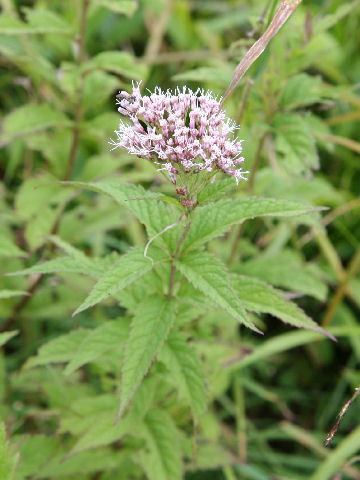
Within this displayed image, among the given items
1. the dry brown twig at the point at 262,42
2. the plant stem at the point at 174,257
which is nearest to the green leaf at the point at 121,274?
the plant stem at the point at 174,257

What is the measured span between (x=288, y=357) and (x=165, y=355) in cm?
193

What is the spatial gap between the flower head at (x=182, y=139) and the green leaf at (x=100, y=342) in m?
0.63

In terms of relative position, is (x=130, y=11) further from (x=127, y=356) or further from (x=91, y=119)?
(x=127, y=356)

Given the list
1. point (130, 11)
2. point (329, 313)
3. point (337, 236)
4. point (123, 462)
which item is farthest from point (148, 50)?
point (123, 462)

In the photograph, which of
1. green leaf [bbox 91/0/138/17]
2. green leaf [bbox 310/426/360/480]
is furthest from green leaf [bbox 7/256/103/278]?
green leaf [bbox 310/426/360/480]

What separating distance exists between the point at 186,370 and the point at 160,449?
0.46 m

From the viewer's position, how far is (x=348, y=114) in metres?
4.02

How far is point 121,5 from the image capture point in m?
2.71

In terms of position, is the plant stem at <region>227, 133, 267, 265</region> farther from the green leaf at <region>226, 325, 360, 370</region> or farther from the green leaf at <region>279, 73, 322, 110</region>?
the green leaf at <region>226, 325, 360, 370</region>

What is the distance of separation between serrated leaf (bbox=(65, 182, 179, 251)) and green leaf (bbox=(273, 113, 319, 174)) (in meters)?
0.76

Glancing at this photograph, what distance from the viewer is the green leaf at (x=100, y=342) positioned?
1.89 m

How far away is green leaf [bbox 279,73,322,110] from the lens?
242cm

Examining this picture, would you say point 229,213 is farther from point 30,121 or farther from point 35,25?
point 35,25

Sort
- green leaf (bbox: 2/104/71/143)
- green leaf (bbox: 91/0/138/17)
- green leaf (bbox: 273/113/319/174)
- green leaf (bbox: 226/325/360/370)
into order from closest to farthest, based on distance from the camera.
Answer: green leaf (bbox: 273/113/319/174) < green leaf (bbox: 91/0/138/17) < green leaf (bbox: 2/104/71/143) < green leaf (bbox: 226/325/360/370)
